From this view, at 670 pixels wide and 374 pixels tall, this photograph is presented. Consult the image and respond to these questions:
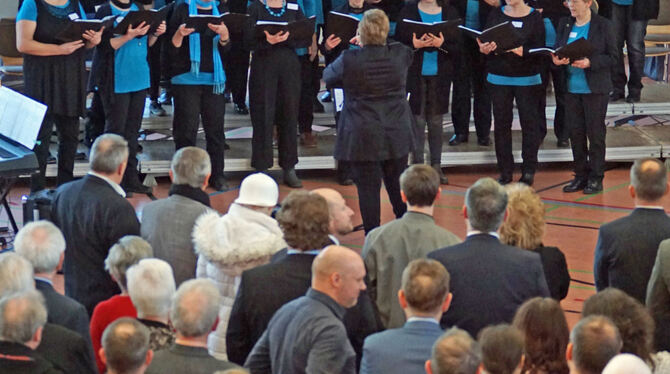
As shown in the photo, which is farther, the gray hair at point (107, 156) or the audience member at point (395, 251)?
the gray hair at point (107, 156)

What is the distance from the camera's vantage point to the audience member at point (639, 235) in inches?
193

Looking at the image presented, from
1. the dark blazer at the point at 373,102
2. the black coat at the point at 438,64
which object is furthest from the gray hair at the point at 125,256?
the black coat at the point at 438,64

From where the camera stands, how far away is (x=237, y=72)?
9828 millimetres

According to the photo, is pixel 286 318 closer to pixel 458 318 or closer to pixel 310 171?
pixel 458 318

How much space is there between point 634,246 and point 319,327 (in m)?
1.88

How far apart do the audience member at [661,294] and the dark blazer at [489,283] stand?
604 mm

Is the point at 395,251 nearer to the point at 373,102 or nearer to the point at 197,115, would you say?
the point at 373,102

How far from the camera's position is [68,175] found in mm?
8289

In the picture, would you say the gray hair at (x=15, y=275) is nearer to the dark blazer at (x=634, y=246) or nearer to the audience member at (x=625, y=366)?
the audience member at (x=625, y=366)

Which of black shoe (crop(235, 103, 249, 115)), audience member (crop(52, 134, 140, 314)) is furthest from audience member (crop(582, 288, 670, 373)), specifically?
black shoe (crop(235, 103, 249, 115))

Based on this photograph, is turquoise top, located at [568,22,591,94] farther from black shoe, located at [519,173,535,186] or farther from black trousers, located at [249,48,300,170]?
black trousers, located at [249,48,300,170]

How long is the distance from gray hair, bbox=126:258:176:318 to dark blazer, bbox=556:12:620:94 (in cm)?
544

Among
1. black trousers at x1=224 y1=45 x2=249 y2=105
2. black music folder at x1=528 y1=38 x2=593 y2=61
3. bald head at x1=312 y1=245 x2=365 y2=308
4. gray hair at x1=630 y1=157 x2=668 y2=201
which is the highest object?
black music folder at x1=528 y1=38 x2=593 y2=61

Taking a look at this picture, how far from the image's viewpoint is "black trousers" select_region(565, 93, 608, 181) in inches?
349
